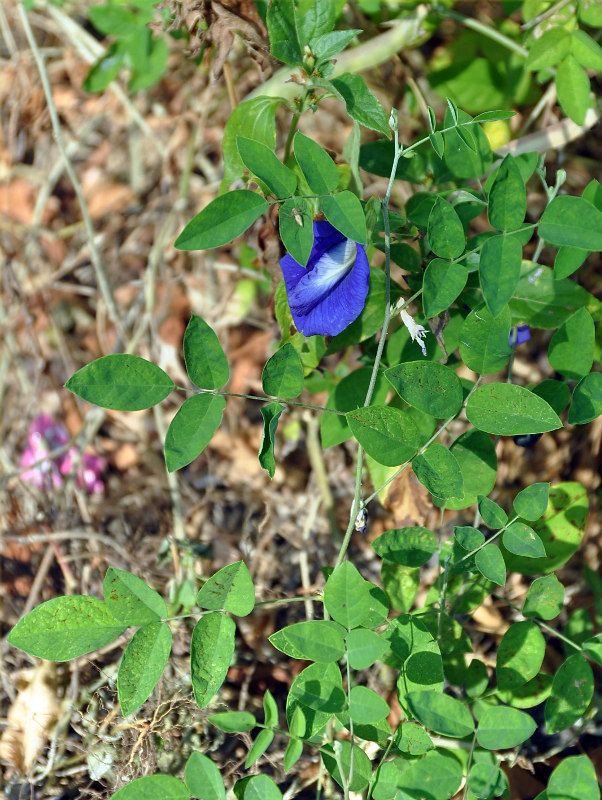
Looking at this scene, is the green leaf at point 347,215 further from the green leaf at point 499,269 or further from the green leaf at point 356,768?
the green leaf at point 356,768

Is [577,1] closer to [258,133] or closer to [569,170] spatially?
[569,170]

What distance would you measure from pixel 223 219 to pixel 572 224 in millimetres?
481

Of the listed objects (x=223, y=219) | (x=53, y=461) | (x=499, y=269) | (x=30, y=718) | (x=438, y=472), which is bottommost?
(x=30, y=718)

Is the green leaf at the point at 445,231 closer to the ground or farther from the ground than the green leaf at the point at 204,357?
farther from the ground

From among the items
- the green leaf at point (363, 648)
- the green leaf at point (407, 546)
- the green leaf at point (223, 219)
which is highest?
the green leaf at point (223, 219)

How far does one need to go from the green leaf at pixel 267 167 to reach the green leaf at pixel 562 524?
0.69 meters

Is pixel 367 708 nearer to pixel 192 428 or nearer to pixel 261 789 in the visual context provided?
pixel 261 789

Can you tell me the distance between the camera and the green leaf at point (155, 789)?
97 cm

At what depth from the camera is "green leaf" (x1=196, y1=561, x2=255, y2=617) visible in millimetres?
1018

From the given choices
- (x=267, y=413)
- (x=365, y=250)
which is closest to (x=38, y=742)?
(x=267, y=413)

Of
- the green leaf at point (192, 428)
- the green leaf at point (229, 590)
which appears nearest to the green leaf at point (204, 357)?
the green leaf at point (192, 428)

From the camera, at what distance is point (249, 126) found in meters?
1.25

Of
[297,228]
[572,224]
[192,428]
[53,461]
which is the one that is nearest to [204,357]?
[192,428]

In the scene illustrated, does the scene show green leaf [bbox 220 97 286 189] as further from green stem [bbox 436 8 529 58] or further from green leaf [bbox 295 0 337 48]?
green stem [bbox 436 8 529 58]
